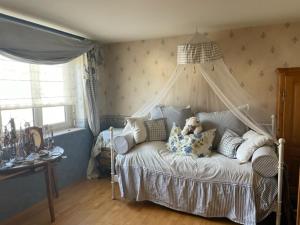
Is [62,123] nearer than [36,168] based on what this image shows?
No

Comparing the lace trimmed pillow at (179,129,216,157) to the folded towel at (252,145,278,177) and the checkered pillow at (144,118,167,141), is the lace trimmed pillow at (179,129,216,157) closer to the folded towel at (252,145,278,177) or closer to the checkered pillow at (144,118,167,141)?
the checkered pillow at (144,118,167,141)

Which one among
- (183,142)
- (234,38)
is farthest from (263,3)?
(183,142)

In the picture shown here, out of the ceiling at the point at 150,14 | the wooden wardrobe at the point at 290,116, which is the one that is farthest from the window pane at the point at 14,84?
the wooden wardrobe at the point at 290,116

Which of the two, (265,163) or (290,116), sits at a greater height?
(290,116)

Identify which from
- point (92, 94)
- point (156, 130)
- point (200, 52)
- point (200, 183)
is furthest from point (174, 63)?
point (200, 183)

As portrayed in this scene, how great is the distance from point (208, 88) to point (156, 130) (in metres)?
0.99

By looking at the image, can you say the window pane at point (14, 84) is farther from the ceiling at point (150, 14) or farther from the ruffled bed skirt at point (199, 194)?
the ruffled bed skirt at point (199, 194)

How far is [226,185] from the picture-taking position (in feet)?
8.39

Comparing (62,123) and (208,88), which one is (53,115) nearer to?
(62,123)

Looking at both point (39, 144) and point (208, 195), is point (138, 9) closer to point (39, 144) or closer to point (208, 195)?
point (39, 144)

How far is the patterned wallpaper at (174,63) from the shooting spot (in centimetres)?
326

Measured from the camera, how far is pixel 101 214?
2.84 metres

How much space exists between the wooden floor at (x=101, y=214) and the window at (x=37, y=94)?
1.05 meters

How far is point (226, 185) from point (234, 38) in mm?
2049
